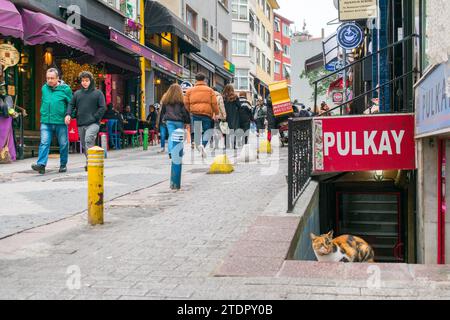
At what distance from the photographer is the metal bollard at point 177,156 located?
28.0 ft

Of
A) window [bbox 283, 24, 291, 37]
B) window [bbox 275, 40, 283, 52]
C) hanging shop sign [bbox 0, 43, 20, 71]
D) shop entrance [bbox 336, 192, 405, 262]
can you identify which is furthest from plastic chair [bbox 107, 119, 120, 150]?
window [bbox 283, 24, 291, 37]

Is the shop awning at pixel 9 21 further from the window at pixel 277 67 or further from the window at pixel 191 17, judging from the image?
the window at pixel 277 67

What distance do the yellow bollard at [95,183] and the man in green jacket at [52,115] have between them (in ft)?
15.7

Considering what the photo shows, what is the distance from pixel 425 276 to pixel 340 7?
11906 mm

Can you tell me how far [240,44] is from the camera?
52031mm

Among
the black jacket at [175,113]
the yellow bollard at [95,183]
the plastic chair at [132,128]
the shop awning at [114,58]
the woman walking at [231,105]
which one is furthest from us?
the plastic chair at [132,128]

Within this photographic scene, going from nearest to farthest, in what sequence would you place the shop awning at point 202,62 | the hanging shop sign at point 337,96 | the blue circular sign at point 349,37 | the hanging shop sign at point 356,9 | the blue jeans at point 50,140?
the blue jeans at point 50,140 → the hanging shop sign at point 356,9 → the blue circular sign at point 349,37 → the hanging shop sign at point 337,96 → the shop awning at point 202,62

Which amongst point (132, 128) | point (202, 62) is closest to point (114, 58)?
point (132, 128)

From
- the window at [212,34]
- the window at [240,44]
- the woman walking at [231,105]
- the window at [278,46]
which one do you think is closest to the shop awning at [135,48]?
the woman walking at [231,105]

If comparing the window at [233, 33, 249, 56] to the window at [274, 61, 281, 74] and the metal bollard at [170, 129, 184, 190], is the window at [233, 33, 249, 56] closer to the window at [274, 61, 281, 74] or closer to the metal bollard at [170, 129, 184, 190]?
→ the window at [274, 61, 281, 74]

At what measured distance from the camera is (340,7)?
48.8 ft

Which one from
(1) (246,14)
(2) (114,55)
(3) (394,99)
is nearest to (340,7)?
(3) (394,99)

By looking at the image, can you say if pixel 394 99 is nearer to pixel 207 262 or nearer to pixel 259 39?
pixel 207 262

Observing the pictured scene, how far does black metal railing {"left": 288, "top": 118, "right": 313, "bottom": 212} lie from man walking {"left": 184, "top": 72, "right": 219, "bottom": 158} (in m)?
4.57
